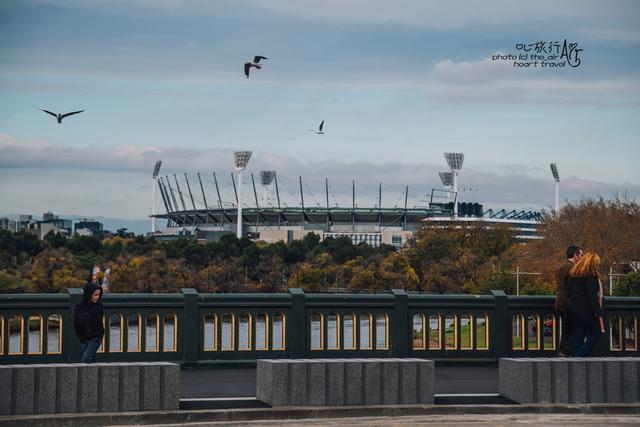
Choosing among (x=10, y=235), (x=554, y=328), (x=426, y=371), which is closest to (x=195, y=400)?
(x=426, y=371)

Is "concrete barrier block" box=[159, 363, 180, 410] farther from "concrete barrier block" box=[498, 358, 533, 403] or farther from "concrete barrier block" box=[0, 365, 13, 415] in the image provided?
"concrete barrier block" box=[498, 358, 533, 403]

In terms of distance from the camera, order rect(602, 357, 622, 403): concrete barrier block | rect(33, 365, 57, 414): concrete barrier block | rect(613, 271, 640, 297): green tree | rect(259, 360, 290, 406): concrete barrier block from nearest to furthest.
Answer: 1. rect(33, 365, 57, 414): concrete barrier block
2. rect(259, 360, 290, 406): concrete barrier block
3. rect(602, 357, 622, 403): concrete barrier block
4. rect(613, 271, 640, 297): green tree

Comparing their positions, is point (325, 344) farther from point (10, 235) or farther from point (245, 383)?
point (10, 235)

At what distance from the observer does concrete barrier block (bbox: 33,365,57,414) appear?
48.4 feet

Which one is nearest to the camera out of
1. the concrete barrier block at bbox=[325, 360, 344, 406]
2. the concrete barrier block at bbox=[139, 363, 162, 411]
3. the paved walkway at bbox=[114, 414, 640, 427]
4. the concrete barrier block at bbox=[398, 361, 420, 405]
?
the paved walkway at bbox=[114, 414, 640, 427]

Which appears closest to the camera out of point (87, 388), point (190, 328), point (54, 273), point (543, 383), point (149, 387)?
point (87, 388)

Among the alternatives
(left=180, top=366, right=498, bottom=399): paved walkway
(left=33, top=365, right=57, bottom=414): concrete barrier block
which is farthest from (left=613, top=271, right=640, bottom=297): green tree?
→ (left=33, top=365, right=57, bottom=414): concrete barrier block

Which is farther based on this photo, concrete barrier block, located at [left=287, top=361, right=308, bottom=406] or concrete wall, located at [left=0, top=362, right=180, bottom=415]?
concrete barrier block, located at [left=287, top=361, right=308, bottom=406]

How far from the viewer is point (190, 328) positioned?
771 inches

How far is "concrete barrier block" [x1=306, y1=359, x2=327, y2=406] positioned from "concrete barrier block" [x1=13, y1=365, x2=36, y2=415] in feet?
11.2

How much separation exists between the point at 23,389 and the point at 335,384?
3.86 m

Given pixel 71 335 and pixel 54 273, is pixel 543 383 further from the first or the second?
pixel 54 273

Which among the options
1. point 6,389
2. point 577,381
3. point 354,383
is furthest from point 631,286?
point 6,389

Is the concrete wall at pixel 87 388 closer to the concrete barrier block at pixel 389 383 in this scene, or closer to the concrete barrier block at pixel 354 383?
the concrete barrier block at pixel 354 383
